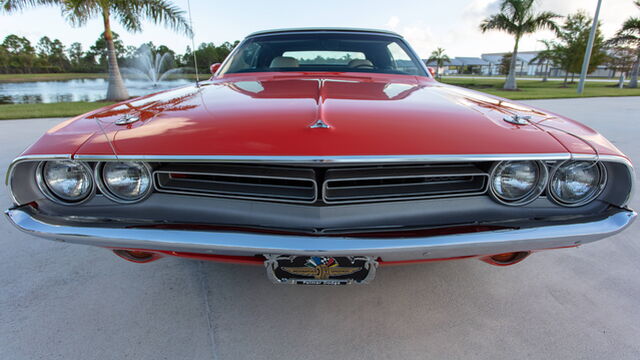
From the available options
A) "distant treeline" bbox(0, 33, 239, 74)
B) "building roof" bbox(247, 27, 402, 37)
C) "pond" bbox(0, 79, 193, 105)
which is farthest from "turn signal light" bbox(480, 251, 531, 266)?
"distant treeline" bbox(0, 33, 239, 74)

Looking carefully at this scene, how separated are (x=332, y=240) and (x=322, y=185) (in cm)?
21

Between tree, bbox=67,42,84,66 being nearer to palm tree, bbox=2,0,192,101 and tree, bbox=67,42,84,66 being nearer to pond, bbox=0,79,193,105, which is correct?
pond, bbox=0,79,193,105

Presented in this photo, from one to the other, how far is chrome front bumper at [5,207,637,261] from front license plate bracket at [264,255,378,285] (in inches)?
3.3

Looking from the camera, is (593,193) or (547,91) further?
(547,91)

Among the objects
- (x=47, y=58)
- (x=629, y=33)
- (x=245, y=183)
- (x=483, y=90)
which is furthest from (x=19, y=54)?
(x=629, y=33)

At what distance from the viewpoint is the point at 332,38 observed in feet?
8.93

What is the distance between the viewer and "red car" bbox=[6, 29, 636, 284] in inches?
44.5

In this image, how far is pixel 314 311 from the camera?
1.61m

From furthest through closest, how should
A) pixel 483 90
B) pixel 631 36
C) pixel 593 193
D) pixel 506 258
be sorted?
pixel 631 36, pixel 483 90, pixel 506 258, pixel 593 193

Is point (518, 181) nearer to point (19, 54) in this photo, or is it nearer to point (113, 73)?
point (113, 73)

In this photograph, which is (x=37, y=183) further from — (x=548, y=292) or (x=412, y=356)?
(x=548, y=292)

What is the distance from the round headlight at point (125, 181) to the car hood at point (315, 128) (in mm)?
113

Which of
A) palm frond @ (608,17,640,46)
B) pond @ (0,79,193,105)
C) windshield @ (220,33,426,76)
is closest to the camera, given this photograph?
windshield @ (220,33,426,76)

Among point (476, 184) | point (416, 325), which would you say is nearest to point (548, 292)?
point (416, 325)
